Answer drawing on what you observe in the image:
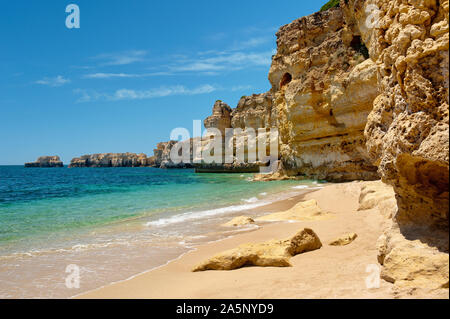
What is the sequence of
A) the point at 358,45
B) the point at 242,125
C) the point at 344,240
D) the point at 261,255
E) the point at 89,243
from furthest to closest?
the point at 242,125, the point at 358,45, the point at 89,243, the point at 344,240, the point at 261,255

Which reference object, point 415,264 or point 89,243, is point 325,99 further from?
point 415,264

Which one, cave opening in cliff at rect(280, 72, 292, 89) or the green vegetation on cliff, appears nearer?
the green vegetation on cliff

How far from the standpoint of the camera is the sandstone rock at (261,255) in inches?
189

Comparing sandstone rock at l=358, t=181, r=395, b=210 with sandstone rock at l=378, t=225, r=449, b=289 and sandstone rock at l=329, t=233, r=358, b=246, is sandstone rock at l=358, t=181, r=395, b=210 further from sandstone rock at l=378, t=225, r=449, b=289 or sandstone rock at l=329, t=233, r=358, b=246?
sandstone rock at l=378, t=225, r=449, b=289

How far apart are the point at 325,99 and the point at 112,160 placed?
4533 inches

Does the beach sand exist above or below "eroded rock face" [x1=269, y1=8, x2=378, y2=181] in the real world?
below

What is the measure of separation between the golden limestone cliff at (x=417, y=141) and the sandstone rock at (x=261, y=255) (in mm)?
1521

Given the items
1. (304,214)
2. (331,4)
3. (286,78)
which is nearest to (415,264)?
(304,214)

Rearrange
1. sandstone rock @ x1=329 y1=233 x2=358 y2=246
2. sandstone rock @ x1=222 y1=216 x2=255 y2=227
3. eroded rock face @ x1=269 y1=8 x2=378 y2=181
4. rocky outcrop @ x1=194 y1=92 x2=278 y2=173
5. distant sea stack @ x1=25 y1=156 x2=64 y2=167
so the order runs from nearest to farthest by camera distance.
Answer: sandstone rock @ x1=329 y1=233 x2=358 y2=246
sandstone rock @ x1=222 y1=216 x2=255 y2=227
eroded rock face @ x1=269 y1=8 x2=378 y2=181
rocky outcrop @ x1=194 y1=92 x2=278 y2=173
distant sea stack @ x1=25 y1=156 x2=64 y2=167

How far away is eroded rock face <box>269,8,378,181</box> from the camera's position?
866 inches

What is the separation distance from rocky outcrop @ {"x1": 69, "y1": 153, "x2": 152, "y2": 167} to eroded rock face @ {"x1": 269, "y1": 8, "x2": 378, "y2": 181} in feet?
318

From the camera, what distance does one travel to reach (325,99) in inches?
982

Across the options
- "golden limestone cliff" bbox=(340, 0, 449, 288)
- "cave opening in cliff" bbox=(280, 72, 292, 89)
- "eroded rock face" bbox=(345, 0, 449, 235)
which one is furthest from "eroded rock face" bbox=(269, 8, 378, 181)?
"golden limestone cliff" bbox=(340, 0, 449, 288)

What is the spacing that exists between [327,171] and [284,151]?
6.12m
